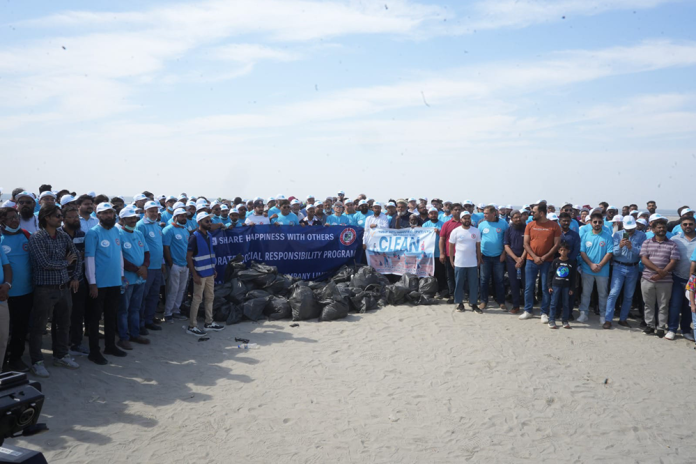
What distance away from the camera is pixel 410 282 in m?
10.5

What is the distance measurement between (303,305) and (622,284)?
5.79 m

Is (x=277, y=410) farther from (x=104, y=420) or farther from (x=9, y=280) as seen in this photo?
(x=9, y=280)

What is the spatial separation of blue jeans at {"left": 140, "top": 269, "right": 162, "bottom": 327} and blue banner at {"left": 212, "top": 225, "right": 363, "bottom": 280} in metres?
2.04

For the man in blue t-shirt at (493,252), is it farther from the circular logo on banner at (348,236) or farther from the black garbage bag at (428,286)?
the circular logo on banner at (348,236)

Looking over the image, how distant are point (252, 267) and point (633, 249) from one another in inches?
285

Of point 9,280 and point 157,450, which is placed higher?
point 9,280

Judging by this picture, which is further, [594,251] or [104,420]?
[594,251]

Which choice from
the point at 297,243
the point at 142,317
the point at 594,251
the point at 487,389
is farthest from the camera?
the point at 297,243

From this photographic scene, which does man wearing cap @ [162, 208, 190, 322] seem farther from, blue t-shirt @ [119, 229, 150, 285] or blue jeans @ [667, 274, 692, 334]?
blue jeans @ [667, 274, 692, 334]

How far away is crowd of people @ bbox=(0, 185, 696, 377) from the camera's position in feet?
19.6

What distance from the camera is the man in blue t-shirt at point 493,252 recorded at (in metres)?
9.66

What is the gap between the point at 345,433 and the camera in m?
4.95

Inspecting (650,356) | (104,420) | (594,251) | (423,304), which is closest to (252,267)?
(423,304)

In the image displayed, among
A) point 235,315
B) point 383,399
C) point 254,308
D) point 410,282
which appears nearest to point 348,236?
point 410,282
